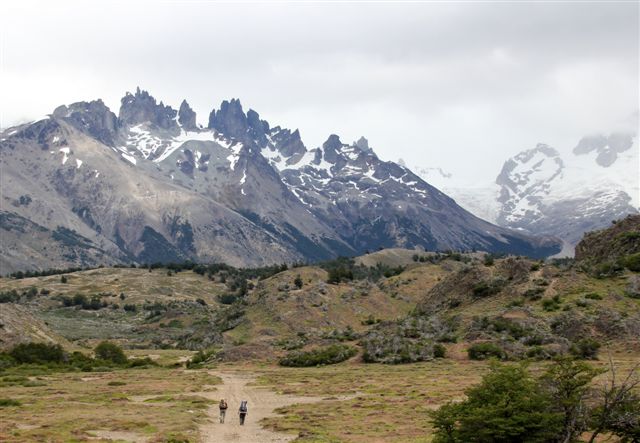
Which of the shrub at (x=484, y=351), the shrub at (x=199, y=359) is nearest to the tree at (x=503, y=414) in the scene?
the shrub at (x=484, y=351)

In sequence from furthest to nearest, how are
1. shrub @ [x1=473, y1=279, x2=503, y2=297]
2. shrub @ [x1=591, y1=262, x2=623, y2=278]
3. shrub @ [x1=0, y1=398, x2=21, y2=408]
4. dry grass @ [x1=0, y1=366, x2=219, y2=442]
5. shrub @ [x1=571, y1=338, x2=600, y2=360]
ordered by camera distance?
shrub @ [x1=473, y1=279, x2=503, y2=297] → shrub @ [x1=591, y1=262, x2=623, y2=278] → shrub @ [x1=571, y1=338, x2=600, y2=360] → shrub @ [x1=0, y1=398, x2=21, y2=408] → dry grass @ [x1=0, y1=366, x2=219, y2=442]

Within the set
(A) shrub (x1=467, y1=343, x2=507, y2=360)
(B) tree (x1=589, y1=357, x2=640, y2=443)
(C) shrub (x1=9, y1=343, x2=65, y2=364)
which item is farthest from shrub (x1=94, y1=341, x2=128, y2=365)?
(B) tree (x1=589, y1=357, x2=640, y2=443)

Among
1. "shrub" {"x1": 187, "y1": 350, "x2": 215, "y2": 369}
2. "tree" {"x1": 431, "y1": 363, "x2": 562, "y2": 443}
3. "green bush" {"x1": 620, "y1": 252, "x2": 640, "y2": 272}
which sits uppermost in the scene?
"green bush" {"x1": 620, "y1": 252, "x2": 640, "y2": 272}

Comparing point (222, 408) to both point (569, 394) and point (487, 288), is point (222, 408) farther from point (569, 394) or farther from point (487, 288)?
point (487, 288)

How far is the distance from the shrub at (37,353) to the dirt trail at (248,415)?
2684cm

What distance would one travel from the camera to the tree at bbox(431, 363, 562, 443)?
3081cm

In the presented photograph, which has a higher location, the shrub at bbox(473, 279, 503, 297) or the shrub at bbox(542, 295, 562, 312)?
the shrub at bbox(473, 279, 503, 297)

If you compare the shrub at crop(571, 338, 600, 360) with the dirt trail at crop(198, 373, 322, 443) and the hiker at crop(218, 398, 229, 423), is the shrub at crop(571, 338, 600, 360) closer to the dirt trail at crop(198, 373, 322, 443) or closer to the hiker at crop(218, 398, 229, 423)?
the dirt trail at crop(198, 373, 322, 443)

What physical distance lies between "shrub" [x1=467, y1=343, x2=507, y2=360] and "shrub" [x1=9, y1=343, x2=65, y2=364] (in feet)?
181

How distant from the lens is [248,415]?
52.3 meters

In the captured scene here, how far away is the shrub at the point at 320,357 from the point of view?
8794 cm

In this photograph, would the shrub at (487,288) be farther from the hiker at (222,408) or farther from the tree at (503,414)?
the tree at (503,414)

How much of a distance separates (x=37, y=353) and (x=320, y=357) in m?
39.0

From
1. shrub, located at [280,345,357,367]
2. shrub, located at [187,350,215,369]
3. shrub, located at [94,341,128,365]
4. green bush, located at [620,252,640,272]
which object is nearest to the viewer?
shrub, located at [280,345,357,367]
